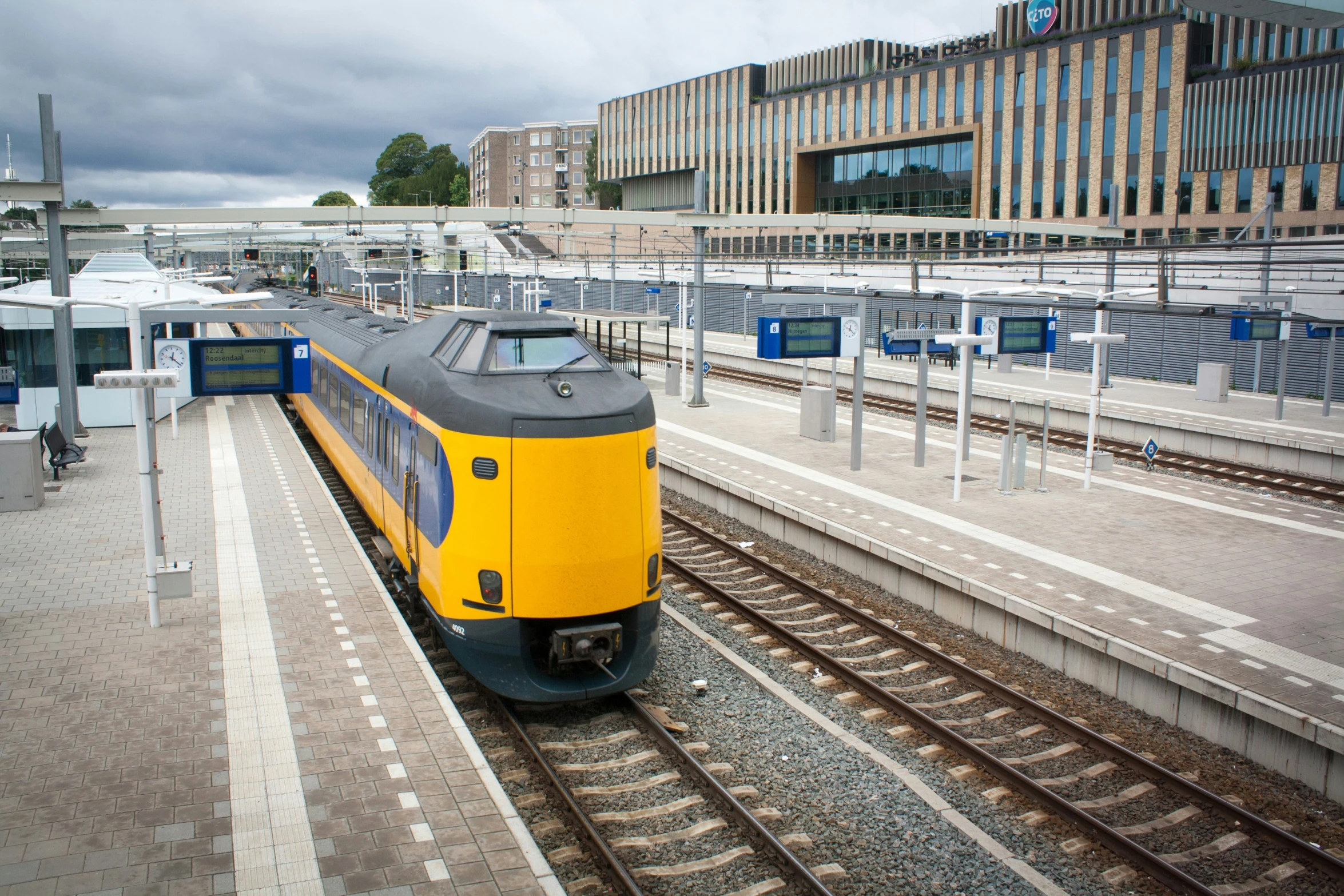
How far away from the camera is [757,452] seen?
61.0ft

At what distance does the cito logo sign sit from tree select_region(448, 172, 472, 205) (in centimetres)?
7380

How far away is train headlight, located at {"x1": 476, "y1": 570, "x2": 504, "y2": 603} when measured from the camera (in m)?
7.63

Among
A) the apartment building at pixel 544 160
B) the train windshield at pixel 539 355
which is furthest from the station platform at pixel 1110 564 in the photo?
the apartment building at pixel 544 160

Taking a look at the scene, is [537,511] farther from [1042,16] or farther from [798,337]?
[1042,16]

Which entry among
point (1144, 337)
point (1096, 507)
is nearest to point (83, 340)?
point (1096, 507)

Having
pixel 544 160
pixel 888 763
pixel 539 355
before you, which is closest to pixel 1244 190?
pixel 888 763

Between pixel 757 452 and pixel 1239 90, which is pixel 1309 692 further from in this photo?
pixel 1239 90

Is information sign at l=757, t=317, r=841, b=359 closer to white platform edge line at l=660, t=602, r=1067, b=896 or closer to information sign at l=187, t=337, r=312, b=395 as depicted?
white platform edge line at l=660, t=602, r=1067, b=896

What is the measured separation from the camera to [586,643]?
7.72 m

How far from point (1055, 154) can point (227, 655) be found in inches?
1842

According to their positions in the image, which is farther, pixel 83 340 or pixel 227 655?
pixel 83 340

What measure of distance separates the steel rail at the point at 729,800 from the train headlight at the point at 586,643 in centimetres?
75

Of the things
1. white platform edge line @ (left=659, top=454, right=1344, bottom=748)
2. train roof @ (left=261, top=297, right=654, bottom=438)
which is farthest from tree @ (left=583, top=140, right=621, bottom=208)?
train roof @ (left=261, top=297, right=654, bottom=438)

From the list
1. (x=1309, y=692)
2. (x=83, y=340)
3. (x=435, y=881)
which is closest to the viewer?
(x=435, y=881)
